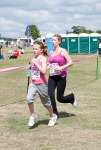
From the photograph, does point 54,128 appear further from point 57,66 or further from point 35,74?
point 57,66

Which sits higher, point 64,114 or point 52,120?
point 52,120

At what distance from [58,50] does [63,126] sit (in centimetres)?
151

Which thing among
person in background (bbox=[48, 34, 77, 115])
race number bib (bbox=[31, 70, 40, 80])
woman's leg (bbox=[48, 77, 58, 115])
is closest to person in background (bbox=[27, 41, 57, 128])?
race number bib (bbox=[31, 70, 40, 80])

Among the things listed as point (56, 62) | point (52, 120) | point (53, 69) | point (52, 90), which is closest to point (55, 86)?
point (52, 90)

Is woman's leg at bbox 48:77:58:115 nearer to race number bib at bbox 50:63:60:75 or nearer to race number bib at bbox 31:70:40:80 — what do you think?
race number bib at bbox 50:63:60:75

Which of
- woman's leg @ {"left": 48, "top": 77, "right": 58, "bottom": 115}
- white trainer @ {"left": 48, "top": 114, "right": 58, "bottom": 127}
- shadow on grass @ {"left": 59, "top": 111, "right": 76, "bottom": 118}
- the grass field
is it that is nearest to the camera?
the grass field

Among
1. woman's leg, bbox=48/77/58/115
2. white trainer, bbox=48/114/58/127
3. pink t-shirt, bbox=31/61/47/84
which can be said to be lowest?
white trainer, bbox=48/114/58/127

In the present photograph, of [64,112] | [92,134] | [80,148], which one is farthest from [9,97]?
[80,148]

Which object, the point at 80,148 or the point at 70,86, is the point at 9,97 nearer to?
the point at 70,86

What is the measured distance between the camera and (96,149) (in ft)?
24.6

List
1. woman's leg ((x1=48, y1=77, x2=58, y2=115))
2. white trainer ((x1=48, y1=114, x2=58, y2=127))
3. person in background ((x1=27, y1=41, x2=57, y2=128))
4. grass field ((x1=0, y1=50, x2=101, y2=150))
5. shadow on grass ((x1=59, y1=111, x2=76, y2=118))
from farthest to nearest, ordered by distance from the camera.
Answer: shadow on grass ((x1=59, y1=111, x2=76, y2=118)), woman's leg ((x1=48, y1=77, x2=58, y2=115)), white trainer ((x1=48, y1=114, x2=58, y2=127)), person in background ((x1=27, y1=41, x2=57, y2=128)), grass field ((x1=0, y1=50, x2=101, y2=150))

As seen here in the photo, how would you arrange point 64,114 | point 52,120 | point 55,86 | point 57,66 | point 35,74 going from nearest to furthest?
point 35,74, point 52,120, point 57,66, point 55,86, point 64,114

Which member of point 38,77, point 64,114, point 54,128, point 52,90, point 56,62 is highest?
point 56,62

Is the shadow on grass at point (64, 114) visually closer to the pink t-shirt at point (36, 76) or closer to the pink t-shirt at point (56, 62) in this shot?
the pink t-shirt at point (56, 62)
